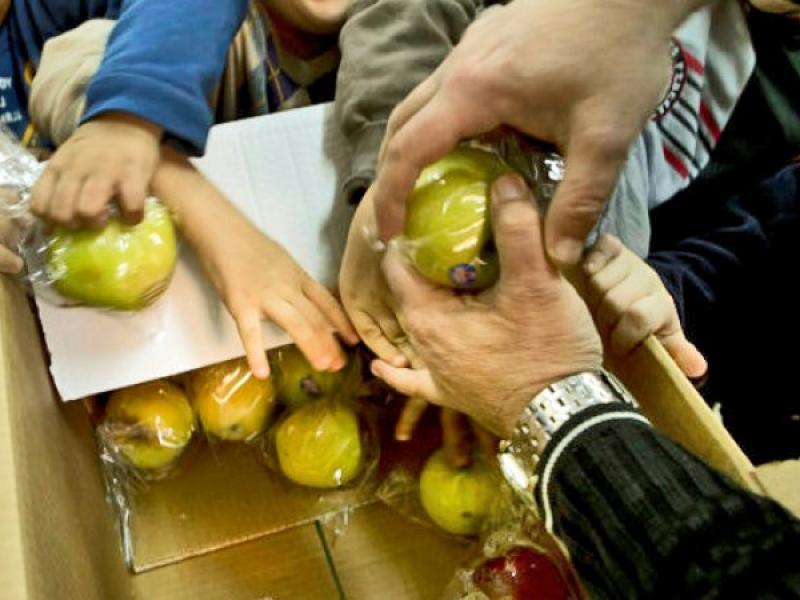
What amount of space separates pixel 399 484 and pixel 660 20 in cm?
55

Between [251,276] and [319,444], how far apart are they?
202 mm

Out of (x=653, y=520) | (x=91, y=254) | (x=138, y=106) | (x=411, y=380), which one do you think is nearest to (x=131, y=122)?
(x=138, y=106)

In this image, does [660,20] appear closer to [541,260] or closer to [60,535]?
[541,260]

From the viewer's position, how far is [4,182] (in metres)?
0.79

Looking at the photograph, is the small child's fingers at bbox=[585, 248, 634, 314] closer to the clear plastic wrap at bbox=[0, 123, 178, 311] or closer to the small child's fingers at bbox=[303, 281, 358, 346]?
the small child's fingers at bbox=[303, 281, 358, 346]

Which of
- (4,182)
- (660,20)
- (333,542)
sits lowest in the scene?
(333,542)

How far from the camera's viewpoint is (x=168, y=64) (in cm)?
84

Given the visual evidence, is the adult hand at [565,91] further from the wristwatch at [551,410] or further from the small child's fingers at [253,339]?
the small child's fingers at [253,339]

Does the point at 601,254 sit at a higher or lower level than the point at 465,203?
lower

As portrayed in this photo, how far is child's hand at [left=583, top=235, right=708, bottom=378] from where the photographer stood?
2.47 ft

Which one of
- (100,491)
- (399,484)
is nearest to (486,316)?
(399,484)

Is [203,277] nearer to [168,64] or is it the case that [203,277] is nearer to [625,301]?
[168,64]

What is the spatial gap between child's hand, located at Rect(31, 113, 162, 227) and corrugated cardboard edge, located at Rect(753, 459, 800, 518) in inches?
20.7

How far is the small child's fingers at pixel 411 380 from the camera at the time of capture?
74 centimetres
